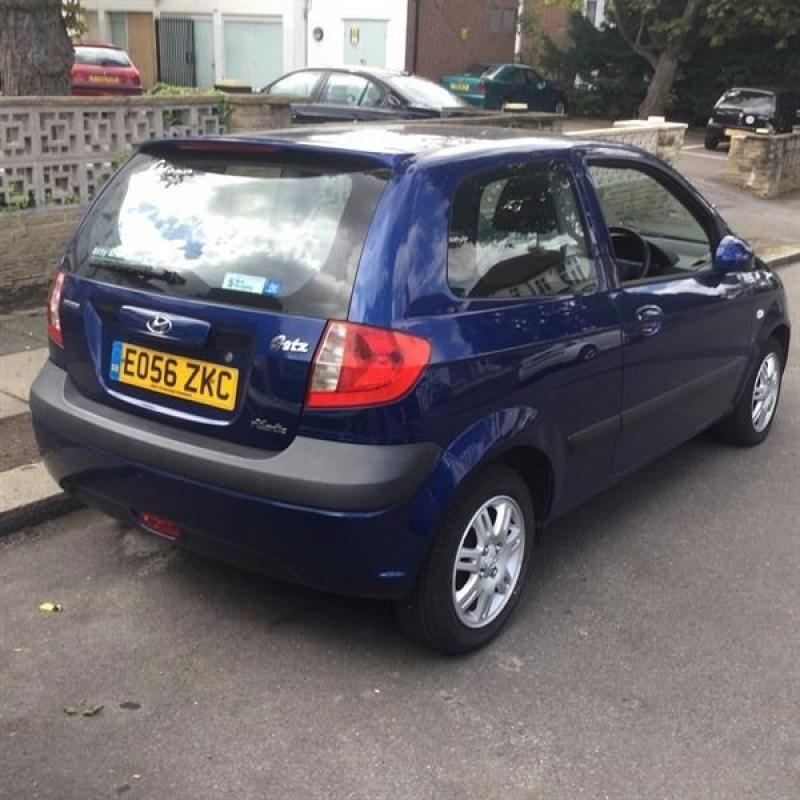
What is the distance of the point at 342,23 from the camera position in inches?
1094

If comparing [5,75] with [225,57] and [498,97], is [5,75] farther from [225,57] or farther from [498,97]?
[225,57]

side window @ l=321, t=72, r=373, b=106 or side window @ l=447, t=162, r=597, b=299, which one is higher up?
side window @ l=447, t=162, r=597, b=299

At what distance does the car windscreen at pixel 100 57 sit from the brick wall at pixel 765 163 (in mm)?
11747

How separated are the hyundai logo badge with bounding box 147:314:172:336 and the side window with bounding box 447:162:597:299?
888mm

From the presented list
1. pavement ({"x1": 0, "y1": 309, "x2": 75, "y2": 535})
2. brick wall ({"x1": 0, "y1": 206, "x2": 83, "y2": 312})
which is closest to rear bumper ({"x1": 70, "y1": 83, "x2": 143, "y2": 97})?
brick wall ({"x1": 0, "y1": 206, "x2": 83, "y2": 312})

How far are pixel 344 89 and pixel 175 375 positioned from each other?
1159 centimetres

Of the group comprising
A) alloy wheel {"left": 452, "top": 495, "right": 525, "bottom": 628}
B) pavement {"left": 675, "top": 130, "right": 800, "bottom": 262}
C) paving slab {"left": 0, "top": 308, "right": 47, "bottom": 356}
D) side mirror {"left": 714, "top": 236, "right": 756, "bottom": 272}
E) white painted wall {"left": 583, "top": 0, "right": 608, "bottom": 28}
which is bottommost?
pavement {"left": 675, "top": 130, "right": 800, "bottom": 262}

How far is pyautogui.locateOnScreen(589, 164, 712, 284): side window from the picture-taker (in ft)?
13.3

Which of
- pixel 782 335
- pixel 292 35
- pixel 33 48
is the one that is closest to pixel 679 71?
pixel 292 35

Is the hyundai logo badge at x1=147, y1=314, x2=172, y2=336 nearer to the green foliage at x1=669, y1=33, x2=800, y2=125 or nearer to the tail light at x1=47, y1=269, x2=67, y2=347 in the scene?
the tail light at x1=47, y1=269, x2=67, y2=347

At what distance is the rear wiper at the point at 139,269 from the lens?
3.19 metres

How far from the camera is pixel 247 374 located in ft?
9.74

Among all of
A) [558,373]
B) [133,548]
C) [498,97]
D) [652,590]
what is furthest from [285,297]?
[498,97]

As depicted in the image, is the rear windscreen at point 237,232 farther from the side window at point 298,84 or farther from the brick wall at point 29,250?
the side window at point 298,84
